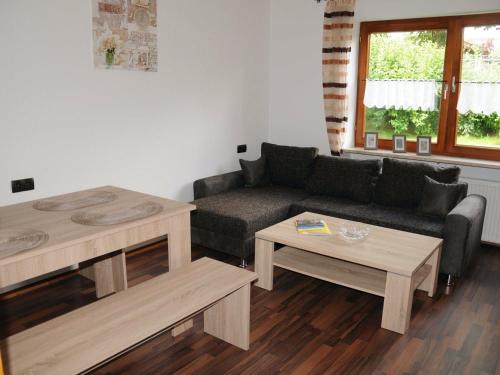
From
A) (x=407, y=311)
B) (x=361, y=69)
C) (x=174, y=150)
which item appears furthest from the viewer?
(x=361, y=69)

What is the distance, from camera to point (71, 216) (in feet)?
8.07

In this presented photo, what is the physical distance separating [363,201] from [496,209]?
1208mm

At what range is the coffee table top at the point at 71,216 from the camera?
2.05 metres

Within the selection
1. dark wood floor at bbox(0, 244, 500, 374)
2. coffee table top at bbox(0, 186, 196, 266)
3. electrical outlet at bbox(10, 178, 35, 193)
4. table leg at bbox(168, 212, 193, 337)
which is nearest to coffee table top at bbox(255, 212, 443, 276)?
dark wood floor at bbox(0, 244, 500, 374)

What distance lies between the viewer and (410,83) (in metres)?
4.74

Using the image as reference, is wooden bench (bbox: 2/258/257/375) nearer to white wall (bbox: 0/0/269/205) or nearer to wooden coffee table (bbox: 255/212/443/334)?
wooden coffee table (bbox: 255/212/443/334)

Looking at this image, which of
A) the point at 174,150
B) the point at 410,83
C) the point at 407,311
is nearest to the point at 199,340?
the point at 407,311

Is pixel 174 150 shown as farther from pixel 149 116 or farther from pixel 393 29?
pixel 393 29

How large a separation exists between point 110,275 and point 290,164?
229cm

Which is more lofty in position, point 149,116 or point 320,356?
point 149,116

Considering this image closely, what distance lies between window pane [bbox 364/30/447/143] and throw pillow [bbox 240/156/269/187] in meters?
1.36

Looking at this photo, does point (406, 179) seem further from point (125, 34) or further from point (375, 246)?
point (125, 34)

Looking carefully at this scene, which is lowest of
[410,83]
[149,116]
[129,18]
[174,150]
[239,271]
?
[239,271]

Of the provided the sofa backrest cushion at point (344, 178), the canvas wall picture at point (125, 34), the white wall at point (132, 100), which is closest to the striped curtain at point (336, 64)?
the sofa backrest cushion at point (344, 178)
